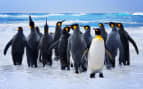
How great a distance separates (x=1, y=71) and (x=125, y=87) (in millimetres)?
2887

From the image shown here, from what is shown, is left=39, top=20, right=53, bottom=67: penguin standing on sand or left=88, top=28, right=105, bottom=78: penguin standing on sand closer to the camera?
left=88, top=28, right=105, bottom=78: penguin standing on sand

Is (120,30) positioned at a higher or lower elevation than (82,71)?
higher

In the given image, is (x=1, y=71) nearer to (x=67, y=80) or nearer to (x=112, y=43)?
(x=67, y=80)

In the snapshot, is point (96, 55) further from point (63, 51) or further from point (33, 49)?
point (33, 49)

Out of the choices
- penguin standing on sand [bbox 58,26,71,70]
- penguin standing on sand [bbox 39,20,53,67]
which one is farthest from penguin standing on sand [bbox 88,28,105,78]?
penguin standing on sand [bbox 39,20,53,67]

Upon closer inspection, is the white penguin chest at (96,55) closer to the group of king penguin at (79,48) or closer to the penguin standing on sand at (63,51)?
the group of king penguin at (79,48)

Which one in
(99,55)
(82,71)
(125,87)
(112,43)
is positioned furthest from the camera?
(112,43)

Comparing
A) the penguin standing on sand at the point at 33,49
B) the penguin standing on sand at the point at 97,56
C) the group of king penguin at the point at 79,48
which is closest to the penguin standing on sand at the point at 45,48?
the group of king penguin at the point at 79,48

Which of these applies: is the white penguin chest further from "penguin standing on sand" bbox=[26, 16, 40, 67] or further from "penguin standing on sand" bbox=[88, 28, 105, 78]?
"penguin standing on sand" bbox=[26, 16, 40, 67]

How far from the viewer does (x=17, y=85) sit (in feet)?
15.1

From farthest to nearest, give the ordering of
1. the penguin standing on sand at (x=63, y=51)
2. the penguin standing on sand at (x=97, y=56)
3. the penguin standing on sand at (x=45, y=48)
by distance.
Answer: the penguin standing on sand at (x=45, y=48)
the penguin standing on sand at (x=63, y=51)
the penguin standing on sand at (x=97, y=56)

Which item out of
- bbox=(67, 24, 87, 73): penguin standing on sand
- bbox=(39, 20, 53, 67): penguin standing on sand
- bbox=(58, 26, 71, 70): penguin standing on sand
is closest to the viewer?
bbox=(67, 24, 87, 73): penguin standing on sand

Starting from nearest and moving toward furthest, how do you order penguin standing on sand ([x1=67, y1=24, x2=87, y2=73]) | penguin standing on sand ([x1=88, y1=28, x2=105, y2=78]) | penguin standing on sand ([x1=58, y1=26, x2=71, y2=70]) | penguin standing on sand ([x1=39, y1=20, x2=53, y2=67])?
1. penguin standing on sand ([x1=88, y1=28, x2=105, y2=78])
2. penguin standing on sand ([x1=67, y1=24, x2=87, y2=73])
3. penguin standing on sand ([x1=58, y1=26, x2=71, y2=70])
4. penguin standing on sand ([x1=39, y1=20, x2=53, y2=67])

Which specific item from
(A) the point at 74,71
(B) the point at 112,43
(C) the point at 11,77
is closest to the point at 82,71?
(A) the point at 74,71
